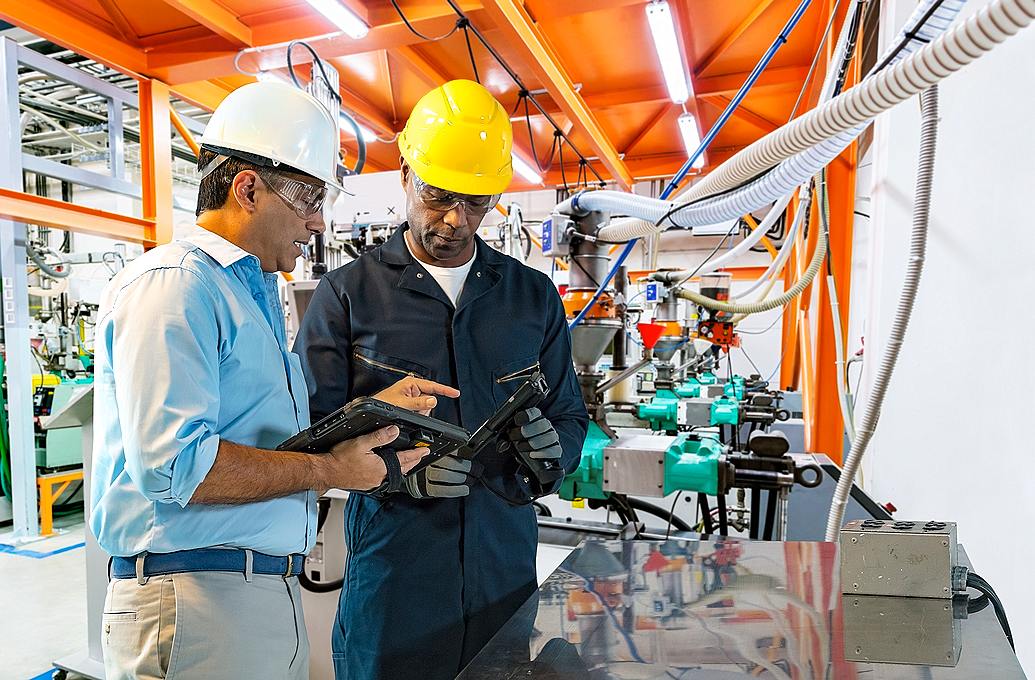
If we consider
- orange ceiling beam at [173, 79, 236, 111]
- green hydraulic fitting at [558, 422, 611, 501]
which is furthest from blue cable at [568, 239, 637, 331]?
orange ceiling beam at [173, 79, 236, 111]

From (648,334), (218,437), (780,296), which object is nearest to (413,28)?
(648,334)

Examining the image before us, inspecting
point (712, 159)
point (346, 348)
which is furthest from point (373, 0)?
point (712, 159)

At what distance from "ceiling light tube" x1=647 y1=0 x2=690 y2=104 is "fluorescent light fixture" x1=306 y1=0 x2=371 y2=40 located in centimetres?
162

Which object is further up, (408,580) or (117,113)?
(117,113)

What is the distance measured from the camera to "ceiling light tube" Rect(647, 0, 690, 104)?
12.2 feet

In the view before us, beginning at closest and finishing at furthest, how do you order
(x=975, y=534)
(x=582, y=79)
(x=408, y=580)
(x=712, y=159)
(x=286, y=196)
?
1. (x=286, y=196)
2. (x=408, y=580)
3. (x=975, y=534)
4. (x=582, y=79)
5. (x=712, y=159)

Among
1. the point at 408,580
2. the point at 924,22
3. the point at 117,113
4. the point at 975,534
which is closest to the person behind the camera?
the point at 924,22

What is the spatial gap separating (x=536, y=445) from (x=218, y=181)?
2.46 feet

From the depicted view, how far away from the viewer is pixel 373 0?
12.3ft

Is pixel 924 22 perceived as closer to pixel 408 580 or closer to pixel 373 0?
pixel 408 580

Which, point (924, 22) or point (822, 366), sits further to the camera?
point (822, 366)

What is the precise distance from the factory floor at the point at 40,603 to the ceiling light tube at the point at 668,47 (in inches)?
168

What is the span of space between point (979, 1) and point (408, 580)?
1738 millimetres

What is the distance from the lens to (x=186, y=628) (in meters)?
0.94
